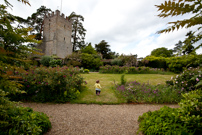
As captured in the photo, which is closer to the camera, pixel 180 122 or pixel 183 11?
pixel 183 11

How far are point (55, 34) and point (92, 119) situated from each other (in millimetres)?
27175

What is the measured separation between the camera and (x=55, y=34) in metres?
26.5

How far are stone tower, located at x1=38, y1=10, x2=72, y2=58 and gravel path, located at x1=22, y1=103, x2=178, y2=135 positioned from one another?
24.5m

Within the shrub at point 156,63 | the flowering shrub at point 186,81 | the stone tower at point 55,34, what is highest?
the stone tower at point 55,34

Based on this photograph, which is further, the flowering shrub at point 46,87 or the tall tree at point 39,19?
the tall tree at point 39,19

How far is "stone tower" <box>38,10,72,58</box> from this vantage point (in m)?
26.4

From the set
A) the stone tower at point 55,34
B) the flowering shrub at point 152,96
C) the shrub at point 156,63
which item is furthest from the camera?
the stone tower at point 55,34

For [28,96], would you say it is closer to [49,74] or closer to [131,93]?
[49,74]

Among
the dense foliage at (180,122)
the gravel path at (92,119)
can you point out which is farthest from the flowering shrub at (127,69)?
the dense foliage at (180,122)

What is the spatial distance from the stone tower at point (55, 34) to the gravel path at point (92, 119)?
80.2ft

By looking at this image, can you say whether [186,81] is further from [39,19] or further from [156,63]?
[39,19]

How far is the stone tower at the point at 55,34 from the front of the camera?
26422 millimetres

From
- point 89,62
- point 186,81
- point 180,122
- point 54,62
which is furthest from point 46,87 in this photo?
point 89,62

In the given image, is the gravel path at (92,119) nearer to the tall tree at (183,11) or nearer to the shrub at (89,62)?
the tall tree at (183,11)
